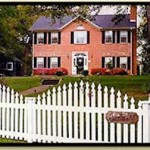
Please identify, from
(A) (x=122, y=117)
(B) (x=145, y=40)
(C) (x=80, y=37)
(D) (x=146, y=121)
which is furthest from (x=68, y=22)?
(D) (x=146, y=121)

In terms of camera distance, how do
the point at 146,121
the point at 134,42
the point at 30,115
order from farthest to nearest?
the point at 30,115
the point at 134,42
the point at 146,121

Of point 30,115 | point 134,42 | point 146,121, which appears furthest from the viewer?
Answer: point 30,115

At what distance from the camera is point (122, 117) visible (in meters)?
4.42

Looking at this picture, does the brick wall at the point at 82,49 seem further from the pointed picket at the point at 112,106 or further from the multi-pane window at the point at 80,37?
the pointed picket at the point at 112,106

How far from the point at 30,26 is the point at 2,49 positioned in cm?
28

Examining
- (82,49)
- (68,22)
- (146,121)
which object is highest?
(68,22)

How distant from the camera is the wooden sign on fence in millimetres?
4391

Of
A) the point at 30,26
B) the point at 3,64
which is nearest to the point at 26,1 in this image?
the point at 30,26

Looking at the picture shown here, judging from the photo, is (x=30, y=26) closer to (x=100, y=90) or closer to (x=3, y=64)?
(x=3, y=64)

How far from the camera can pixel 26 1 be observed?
448cm

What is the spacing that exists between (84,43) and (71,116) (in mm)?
577

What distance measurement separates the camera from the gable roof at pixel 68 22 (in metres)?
4.50

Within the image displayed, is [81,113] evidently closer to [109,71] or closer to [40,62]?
[109,71]

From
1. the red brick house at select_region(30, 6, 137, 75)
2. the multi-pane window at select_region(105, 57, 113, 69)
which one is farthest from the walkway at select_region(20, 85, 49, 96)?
the multi-pane window at select_region(105, 57, 113, 69)
